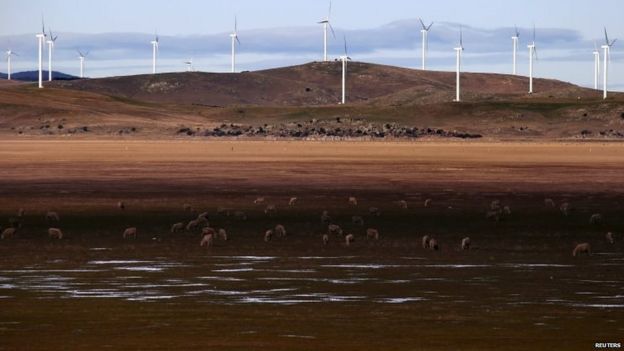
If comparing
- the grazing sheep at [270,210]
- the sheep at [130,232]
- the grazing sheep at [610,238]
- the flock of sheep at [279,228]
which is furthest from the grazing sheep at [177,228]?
the grazing sheep at [610,238]

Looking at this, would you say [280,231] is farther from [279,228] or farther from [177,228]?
[177,228]

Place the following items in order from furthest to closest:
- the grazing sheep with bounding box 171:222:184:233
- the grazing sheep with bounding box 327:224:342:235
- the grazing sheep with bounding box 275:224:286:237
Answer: the grazing sheep with bounding box 171:222:184:233
the grazing sheep with bounding box 327:224:342:235
the grazing sheep with bounding box 275:224:286:237

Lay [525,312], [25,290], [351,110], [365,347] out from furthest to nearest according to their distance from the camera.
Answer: [351,110], [25,290], [525,312], [365,347]

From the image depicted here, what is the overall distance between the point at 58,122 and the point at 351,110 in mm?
36227

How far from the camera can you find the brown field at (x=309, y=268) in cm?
2112

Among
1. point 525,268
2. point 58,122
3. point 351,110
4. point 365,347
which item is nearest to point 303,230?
point 525,268

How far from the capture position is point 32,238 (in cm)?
3512

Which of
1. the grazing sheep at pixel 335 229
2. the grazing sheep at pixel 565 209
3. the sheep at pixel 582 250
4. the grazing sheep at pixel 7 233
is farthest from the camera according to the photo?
the grazing sheep at pixel 565 209

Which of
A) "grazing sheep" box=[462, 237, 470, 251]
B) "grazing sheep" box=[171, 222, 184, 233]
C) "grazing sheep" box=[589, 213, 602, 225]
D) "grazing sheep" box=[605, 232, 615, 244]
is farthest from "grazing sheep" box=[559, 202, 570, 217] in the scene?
"grazing sheep" box=[171, 222, 184, 233]

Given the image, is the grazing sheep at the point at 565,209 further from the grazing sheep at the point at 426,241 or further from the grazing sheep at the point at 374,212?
the grazing sheep at the point at 426,241

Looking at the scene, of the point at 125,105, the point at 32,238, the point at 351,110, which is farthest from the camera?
the point at 125,105

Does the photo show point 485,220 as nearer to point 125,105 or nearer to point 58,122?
point 58,122

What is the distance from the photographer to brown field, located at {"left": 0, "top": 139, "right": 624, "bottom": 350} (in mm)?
21125

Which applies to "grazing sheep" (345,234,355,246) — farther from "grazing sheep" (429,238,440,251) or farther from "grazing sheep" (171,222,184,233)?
"grazing sheep" (171,222,184,233)
